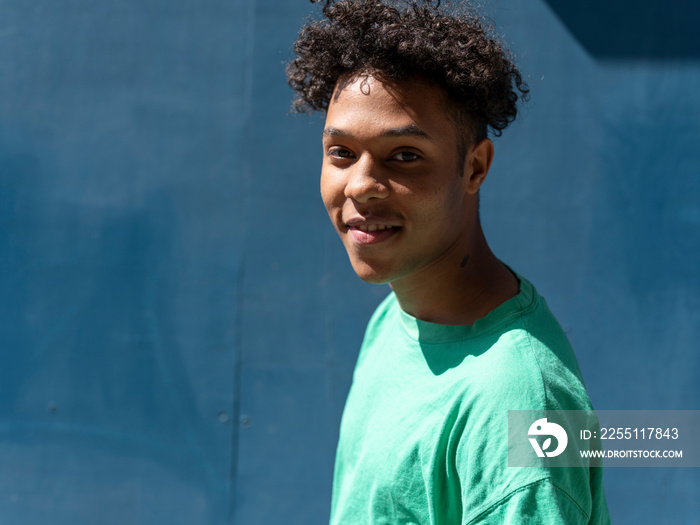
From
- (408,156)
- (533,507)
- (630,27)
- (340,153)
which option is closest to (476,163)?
(408,156)

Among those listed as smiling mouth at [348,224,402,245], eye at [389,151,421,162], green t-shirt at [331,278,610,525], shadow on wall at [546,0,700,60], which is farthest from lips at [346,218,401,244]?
shadow on wall at [546,0,700,60]

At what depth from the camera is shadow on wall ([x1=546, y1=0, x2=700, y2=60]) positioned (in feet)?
8.66

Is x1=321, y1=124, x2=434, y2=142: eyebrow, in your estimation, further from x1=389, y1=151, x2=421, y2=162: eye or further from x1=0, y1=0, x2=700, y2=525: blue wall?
x1=0, y1=0, x2=700, y2=525: blue wall

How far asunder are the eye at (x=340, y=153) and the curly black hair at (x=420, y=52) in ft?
0.59

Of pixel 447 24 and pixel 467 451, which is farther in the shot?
pixel 447 24

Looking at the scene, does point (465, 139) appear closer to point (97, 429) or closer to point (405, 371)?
point (405, 371)

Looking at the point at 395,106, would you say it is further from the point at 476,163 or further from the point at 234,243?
the point at 234,243

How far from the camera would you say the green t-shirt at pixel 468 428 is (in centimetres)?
113

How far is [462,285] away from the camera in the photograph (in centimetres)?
147

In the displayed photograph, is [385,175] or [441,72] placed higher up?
[441,72]

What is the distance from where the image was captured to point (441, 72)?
1357mm

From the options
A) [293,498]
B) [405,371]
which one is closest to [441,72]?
[405,371]

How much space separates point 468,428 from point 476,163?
0.62 meters

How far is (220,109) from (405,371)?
166cm
